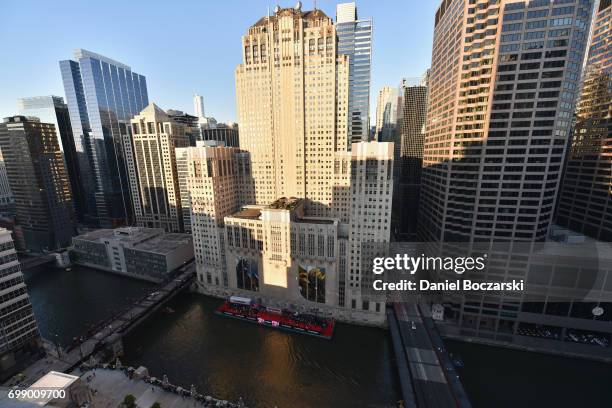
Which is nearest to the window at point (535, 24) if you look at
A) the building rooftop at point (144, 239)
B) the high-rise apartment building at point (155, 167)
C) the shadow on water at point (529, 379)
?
the shadow on water at point (529, 379)

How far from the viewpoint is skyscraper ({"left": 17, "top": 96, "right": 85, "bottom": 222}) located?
16552 cm

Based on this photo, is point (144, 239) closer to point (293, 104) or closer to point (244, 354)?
point (244, 354)

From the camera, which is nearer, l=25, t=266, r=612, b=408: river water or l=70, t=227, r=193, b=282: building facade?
l=25, t=266, r=612, b=408: river water

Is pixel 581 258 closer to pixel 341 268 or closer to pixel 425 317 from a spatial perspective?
pixel 425 317

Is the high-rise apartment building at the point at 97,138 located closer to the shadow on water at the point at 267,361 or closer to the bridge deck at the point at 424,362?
the shadow on water at the point at 267,361

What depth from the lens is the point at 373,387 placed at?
6047 centimetres

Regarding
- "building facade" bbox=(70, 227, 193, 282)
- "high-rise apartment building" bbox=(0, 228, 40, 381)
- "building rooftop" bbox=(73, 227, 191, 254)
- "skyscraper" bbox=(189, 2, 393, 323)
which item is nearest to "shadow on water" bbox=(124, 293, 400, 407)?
"skyscraper" bbox=(189, 2, 393, 323)

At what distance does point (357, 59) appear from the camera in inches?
5098

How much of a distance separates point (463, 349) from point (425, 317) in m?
12.3

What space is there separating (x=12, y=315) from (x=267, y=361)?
63228 mm

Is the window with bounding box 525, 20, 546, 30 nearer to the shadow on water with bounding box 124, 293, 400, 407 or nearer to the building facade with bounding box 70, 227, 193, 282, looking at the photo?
the shadow on water with bounding box 124, 293, 400, 407

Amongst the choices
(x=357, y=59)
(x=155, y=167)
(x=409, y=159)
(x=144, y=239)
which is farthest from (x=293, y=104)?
(x=144, y=239)

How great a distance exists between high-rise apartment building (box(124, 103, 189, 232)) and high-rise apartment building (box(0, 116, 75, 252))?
34139 mm

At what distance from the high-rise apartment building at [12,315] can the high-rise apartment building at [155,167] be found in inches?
3566
